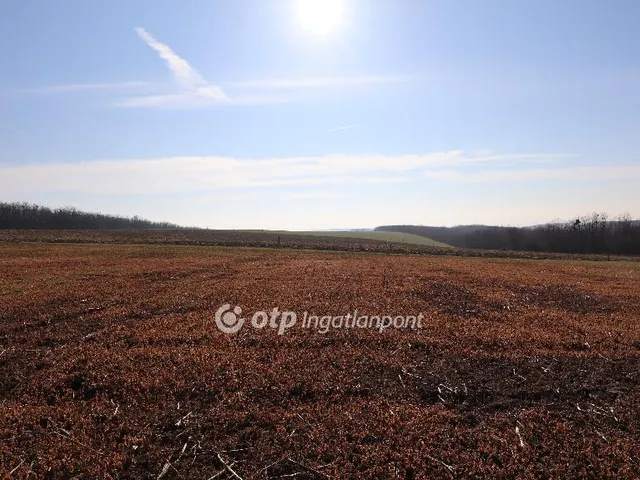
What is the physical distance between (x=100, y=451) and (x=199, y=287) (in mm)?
14467

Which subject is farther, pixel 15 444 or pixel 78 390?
pixel 78 390

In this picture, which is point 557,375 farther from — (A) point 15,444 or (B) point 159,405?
(A) point 15,444

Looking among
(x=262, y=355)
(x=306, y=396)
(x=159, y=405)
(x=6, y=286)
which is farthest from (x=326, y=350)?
(x=6, y=286)

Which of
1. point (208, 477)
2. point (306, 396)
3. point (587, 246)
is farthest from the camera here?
point (587, 246)

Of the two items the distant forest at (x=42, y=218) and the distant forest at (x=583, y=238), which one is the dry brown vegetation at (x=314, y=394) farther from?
the distant forest at (x=42, y=218)

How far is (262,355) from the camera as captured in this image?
10367 millimetres

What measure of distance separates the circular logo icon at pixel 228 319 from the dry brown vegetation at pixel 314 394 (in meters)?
0.37

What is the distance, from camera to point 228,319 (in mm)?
13938

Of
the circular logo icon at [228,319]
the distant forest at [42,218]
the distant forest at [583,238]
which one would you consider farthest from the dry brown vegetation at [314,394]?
the distant forest at [42,218]

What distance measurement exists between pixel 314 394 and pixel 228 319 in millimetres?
6469
